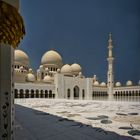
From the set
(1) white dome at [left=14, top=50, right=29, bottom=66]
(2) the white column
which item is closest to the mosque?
(1) white dome at [left=14, top=50, right=29, bottom=66]

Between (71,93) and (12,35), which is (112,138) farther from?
(71,93)

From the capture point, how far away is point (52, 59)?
1126 inches

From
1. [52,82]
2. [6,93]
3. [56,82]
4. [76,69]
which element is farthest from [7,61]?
[76,69]

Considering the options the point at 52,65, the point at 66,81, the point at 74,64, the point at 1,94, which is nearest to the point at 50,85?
the point at 66,81

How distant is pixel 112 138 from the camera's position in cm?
248

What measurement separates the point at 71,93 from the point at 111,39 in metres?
8.86

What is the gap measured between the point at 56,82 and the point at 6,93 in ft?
71.9

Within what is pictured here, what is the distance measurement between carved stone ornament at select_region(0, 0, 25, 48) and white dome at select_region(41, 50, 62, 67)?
27465mm

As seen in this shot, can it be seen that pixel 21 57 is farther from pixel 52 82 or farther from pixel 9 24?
pixel 9 24

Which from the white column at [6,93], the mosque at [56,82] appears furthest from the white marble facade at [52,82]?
the white column at [6,93]

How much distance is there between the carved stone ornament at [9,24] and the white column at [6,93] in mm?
52

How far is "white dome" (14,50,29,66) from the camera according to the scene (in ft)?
85.6

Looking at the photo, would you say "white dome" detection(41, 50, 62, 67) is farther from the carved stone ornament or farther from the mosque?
the carved stone ornament

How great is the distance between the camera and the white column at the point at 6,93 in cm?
117
